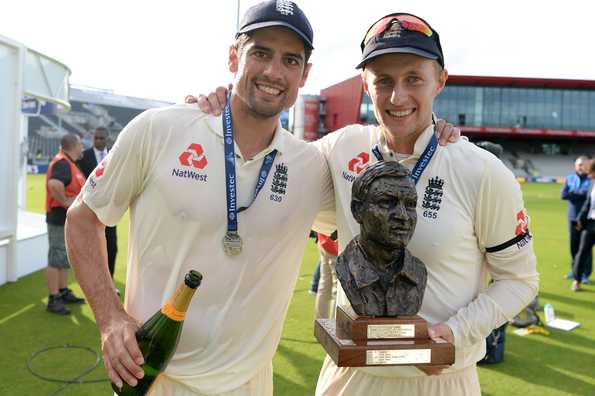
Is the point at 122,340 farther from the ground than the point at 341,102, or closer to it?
closer to it

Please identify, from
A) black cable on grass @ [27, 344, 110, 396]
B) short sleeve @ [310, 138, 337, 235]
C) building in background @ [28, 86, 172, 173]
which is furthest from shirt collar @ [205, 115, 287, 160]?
building in background @ [28, 86, 172, 173]

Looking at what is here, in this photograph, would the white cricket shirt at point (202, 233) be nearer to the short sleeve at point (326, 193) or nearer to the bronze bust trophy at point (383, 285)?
the short sleeve at point (326, 193)

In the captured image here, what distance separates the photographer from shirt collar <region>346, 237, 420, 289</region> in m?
1.98

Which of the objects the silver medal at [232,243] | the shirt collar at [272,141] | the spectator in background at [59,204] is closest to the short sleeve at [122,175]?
the shirt collar at [272,141]

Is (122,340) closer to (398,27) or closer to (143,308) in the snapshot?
(143,308)

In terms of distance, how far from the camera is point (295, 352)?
521 cm

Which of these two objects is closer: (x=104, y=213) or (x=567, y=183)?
(x=104, y=213)

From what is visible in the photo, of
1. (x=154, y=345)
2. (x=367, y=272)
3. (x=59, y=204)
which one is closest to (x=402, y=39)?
(x=367, y=272)

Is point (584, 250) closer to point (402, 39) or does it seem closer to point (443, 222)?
point (443, 222)

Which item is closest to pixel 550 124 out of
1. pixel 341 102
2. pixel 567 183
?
pixel 341 102

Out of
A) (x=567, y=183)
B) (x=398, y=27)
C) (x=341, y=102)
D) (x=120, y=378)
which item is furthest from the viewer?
(x=341, y=102)

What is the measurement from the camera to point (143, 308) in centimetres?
217

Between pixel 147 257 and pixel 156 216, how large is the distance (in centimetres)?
19

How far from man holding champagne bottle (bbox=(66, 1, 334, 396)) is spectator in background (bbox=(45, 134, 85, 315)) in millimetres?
4403
